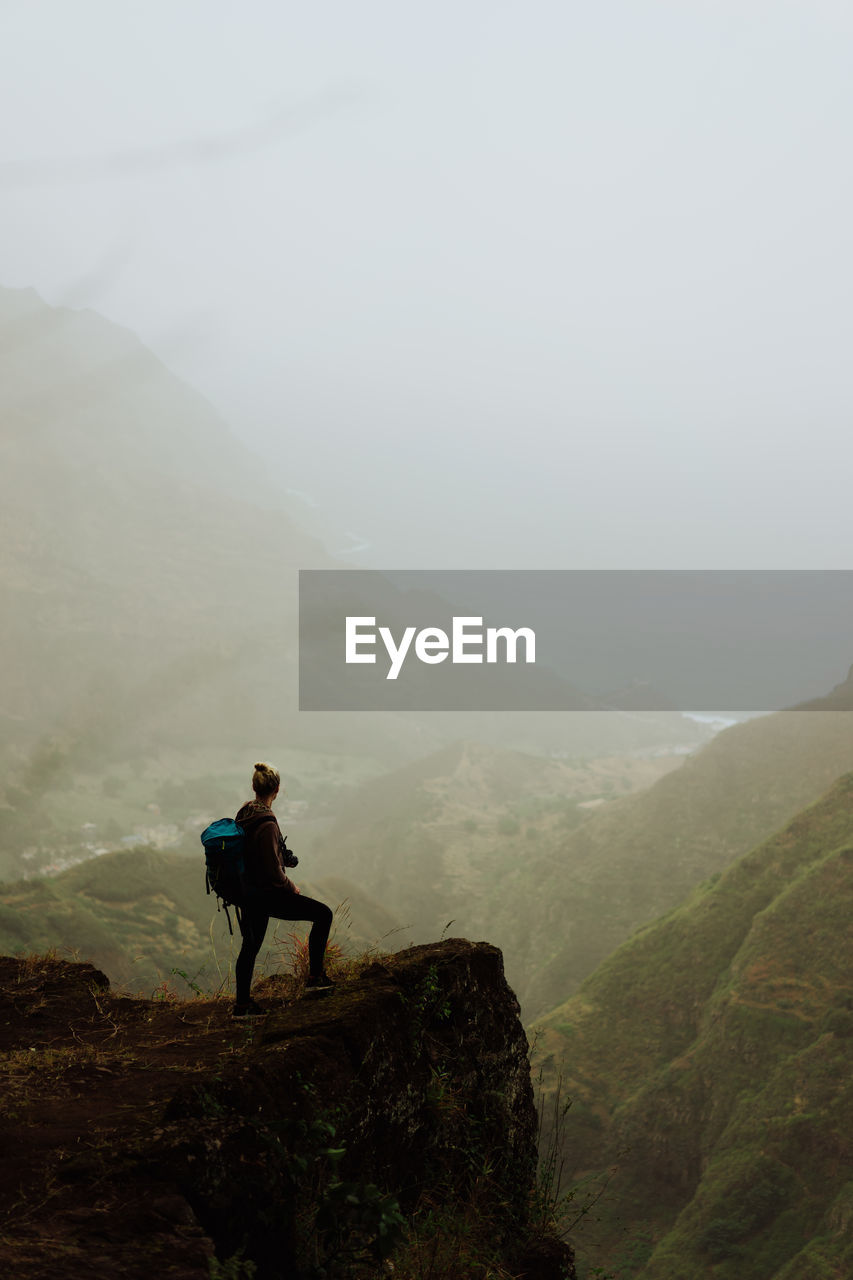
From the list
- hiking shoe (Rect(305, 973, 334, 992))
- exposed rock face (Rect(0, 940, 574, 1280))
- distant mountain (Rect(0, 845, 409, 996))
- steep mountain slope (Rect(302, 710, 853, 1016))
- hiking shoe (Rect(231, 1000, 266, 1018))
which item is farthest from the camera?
steep mountain slope (Rect(302, 710, 853, 1016))

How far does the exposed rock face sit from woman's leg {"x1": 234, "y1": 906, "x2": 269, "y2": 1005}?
11.8 inches

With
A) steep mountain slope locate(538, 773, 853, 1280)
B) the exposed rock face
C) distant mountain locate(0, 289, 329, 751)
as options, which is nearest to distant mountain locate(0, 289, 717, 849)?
distant mountain locate(0, 289, 329, 751)

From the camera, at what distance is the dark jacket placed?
17.9 feet

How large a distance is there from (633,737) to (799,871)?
123m

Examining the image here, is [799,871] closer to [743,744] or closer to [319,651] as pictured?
[743,744]

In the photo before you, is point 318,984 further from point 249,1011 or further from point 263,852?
point 263,852

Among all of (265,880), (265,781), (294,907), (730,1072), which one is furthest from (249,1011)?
(730,1072)

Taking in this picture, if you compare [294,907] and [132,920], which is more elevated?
[294,907]

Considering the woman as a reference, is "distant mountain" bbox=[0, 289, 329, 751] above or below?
above

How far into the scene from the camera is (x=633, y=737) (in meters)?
150

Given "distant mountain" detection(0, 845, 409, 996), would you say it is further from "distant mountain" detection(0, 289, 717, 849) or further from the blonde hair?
"distant mountain" detection(0, 289, 717, 849)

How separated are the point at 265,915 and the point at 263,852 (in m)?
0.43

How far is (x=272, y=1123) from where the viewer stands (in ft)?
13.7

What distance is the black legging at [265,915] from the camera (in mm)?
5457
